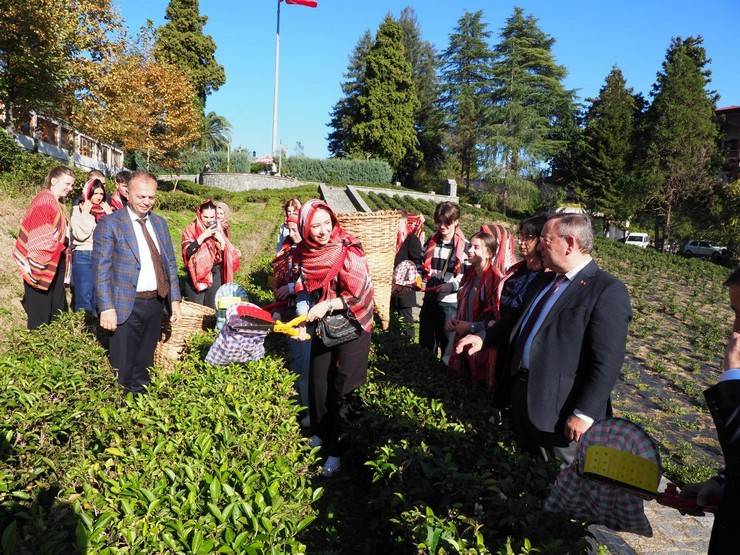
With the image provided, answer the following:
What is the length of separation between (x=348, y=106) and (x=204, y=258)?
50696mm

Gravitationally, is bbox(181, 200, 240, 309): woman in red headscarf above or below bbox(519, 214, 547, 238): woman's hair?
below

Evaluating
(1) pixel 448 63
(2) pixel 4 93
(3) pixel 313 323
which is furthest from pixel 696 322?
(1) pixel 448 63

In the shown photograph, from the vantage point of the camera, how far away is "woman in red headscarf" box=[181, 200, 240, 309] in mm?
6090

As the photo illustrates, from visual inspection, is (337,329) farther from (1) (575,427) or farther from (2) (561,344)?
(1) (575,427)

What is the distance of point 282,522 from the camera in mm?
2004

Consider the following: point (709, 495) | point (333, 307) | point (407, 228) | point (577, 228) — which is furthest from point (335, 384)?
point (407, 228)

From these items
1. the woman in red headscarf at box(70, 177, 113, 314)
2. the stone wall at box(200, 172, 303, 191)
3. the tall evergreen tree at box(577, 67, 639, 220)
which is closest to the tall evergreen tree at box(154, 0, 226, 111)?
the stone wall at box(200, 172, 303, 191)

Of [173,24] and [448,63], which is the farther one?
[448,63]

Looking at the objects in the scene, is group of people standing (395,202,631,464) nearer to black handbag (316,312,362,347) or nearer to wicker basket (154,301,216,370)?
black handbag (316,312,362,347)

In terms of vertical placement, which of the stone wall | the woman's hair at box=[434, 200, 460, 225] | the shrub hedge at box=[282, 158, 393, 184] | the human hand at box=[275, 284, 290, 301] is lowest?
the human hand at box=[275, 284, 290, 301]

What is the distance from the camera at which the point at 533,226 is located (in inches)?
155

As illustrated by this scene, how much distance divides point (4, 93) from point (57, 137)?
13120mm

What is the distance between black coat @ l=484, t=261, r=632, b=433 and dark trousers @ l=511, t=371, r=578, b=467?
0.25ft

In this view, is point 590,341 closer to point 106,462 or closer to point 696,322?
point 106,462
